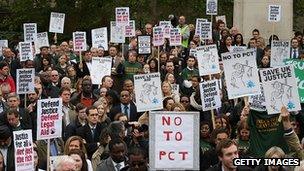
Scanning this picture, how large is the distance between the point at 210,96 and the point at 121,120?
213 cm

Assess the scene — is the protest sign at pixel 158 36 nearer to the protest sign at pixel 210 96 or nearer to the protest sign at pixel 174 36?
the protest sign at pixel 174 36

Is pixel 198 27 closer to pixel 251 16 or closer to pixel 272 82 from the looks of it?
pixel 251 16

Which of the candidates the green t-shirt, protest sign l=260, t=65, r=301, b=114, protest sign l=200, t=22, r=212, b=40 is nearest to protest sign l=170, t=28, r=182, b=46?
protest sign l=200, t=22, r=212, b=40

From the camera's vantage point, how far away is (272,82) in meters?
11.9

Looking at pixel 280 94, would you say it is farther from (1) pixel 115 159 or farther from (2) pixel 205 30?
(2) pixel 205 30

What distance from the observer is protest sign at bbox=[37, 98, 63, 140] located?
35.1 ft

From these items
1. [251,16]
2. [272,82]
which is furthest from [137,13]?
[272,82]

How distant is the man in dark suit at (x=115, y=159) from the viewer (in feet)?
32.6

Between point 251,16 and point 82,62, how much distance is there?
27.9ft

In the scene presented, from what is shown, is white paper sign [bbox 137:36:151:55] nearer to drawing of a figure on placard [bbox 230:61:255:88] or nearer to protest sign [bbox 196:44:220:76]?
protest sign [bbox 196:44:220:76]

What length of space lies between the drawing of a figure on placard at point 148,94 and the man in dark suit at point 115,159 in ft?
13.1

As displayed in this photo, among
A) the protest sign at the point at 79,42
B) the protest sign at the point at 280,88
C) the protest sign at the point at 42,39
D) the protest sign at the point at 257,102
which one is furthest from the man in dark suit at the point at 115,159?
the protest sign at the point at 42,39

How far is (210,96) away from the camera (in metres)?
13.8

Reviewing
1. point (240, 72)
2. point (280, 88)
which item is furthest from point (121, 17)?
point (280, 88)
